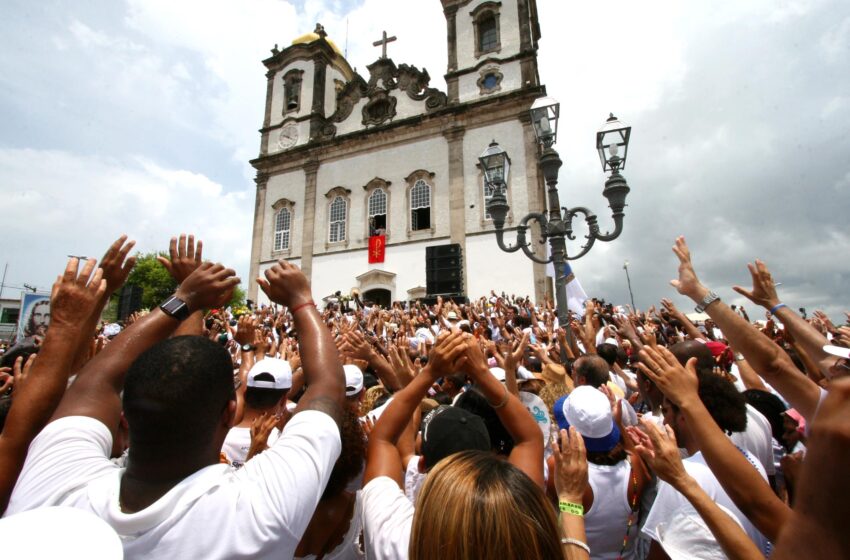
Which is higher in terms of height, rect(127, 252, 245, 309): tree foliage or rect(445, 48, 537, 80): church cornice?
rect(445, 48, 537, 80): church cornice

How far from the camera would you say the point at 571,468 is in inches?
67.1

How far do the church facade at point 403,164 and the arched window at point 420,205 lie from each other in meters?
0.05

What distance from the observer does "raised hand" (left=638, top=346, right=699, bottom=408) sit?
1738 millimetres

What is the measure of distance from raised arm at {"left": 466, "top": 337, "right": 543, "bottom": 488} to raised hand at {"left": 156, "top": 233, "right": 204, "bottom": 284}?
164 cm

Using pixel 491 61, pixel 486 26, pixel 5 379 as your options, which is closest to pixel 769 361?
pixel 5 379

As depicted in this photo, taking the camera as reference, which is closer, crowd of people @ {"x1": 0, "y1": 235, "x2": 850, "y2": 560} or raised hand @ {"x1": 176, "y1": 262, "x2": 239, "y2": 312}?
crowd of people @ {"x1": 0, "y1": 235, "x2": 850, "y2": 560}

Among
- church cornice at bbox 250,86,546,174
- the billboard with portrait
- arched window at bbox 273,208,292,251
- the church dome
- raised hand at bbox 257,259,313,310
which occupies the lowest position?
raised hand at bbox 257,259,313,310

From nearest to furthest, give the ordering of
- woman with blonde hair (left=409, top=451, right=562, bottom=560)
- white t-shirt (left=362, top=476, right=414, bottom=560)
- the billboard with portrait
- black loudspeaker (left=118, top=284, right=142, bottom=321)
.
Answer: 1. woman with blonde hair (left=409, top=451, right=562, bottom=560)
2. white t-shirt (left=362, top=476, right=414, bottom=560)
3. the billboard with portrait
4. black loudspeaker (left=118, top=284, right=142, bottom=321)

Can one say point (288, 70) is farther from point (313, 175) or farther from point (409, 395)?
point (409, 395)

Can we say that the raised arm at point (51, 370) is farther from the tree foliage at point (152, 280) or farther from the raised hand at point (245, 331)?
the tree foliage at point (152, 280)

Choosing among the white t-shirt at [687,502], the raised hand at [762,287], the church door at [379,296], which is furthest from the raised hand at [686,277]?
the church door at [379,296]

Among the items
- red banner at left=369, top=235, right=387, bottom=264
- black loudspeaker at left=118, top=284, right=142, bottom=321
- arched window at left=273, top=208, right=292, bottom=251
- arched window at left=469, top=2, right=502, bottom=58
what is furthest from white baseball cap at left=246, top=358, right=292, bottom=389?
arched window at left=469, top=2, right=502, bottom=58

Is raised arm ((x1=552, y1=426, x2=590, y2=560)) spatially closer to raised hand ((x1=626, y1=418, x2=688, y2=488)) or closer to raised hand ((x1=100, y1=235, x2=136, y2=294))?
raised hand ((x1=626, y1=418, x2=688, y2=488))

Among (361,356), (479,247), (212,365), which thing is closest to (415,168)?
(479,247)
